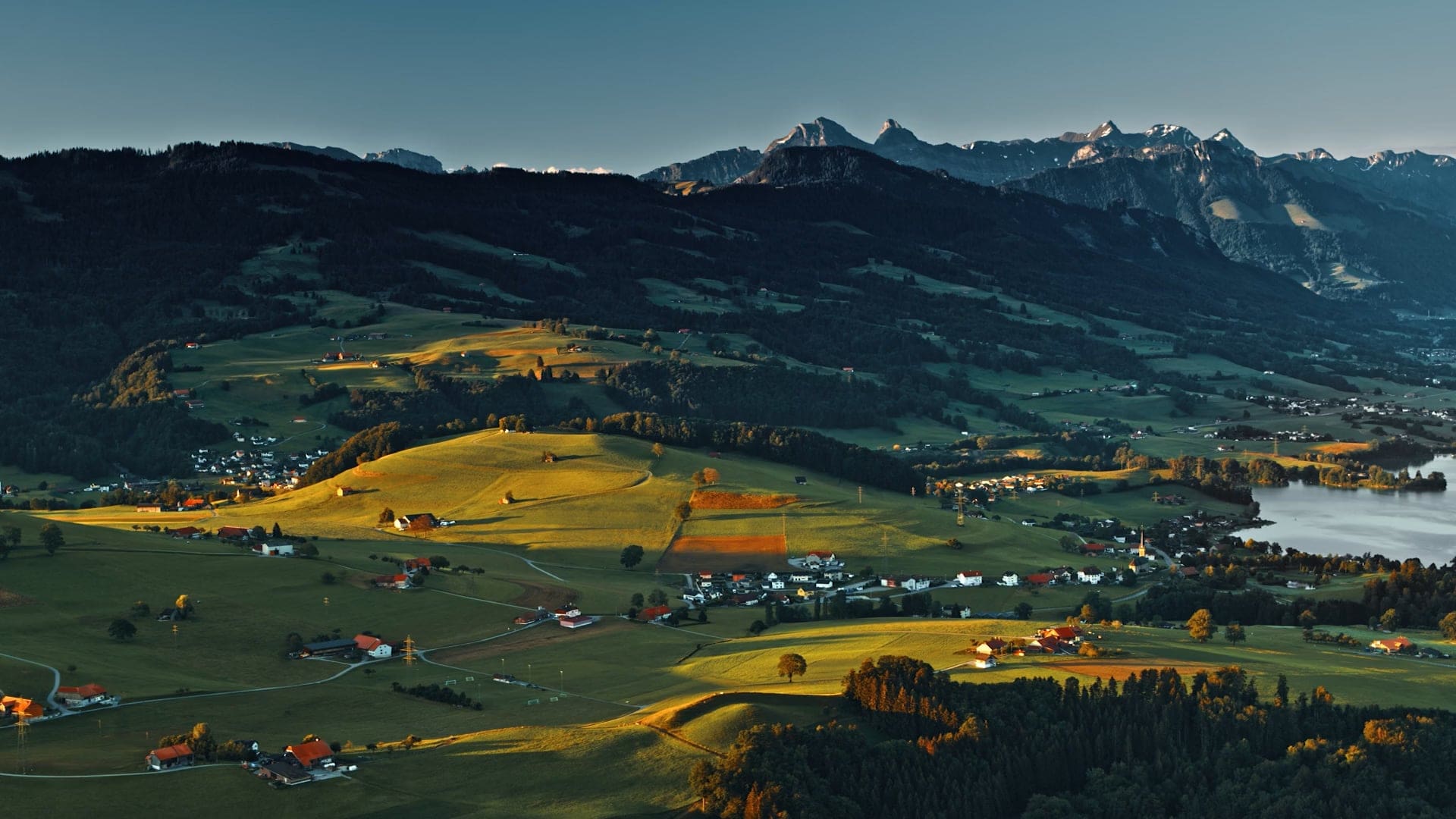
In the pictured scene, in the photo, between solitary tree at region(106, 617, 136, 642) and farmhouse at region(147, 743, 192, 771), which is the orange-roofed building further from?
solitary tree at region(106, 617, 136, 642)

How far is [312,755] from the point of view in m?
57.1

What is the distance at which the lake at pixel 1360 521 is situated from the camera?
131 m

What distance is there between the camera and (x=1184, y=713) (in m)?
67.9

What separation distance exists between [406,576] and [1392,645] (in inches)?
2482

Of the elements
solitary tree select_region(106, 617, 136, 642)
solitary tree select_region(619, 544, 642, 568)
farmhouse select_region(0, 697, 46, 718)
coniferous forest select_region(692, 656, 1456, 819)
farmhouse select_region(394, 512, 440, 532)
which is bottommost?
coniferous forest select_region(692, 656, 1456, 819)

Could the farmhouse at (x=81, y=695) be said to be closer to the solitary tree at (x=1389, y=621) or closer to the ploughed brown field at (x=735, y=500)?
the ploughed brown field at (x=735, y=500)

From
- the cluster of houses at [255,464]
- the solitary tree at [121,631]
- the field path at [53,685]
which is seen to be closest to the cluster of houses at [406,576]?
the solitary tree at [121,631]

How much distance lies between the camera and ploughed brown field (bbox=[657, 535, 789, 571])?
110m

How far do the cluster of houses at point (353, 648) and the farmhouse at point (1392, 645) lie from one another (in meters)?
58.5

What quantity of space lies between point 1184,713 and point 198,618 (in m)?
54.7

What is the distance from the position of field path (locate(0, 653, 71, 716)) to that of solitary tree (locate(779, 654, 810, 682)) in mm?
33802

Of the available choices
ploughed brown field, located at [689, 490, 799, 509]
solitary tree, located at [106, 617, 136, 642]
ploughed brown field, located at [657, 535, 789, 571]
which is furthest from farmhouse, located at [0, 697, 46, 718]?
ploughed brown field, located at [689, 490, 799, 509]

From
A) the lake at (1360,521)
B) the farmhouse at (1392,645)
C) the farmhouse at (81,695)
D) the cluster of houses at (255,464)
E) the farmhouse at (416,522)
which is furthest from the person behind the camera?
the cluster of houses at (255,464)

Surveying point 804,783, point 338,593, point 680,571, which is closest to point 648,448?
point 680,571
